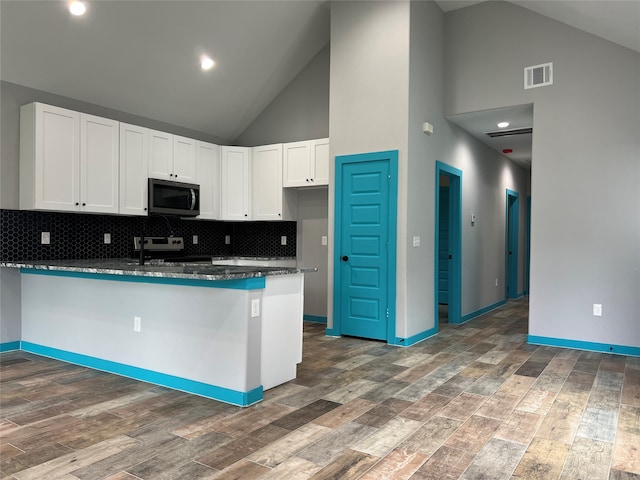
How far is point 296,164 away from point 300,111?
2.90 ft

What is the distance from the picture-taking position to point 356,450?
2.44 meters

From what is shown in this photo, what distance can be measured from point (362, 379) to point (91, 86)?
3.99 m

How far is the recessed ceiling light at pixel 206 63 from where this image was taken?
5.35m

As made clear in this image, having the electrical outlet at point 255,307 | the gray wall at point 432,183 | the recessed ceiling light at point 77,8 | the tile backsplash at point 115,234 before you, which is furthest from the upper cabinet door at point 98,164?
the gray wall at point 432,183

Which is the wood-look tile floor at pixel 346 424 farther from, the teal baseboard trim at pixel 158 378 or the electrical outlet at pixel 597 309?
the electrical outlet at pixel 597 309

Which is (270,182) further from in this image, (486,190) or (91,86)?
(486,190)

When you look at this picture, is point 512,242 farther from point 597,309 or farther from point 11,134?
point 11,134

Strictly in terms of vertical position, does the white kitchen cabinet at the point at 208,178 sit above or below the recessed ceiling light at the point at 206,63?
below

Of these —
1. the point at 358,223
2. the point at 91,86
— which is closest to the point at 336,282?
the point at 358,223

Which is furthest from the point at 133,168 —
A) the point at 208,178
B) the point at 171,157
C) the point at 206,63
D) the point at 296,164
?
the point at 296,164

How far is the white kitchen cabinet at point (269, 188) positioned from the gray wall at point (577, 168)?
2602 mm

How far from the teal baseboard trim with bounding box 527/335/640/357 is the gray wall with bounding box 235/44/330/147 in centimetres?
352

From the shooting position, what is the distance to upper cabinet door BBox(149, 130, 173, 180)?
536 centimetres

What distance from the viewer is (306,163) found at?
5.90 m
